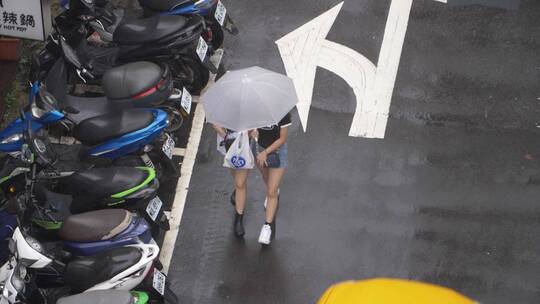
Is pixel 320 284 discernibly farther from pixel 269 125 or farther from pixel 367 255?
pixel 269 125

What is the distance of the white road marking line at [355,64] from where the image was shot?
35.5ft

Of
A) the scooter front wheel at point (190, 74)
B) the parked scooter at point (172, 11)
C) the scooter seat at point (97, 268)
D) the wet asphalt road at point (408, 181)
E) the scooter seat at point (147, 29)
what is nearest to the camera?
the scooter seat at point (97, 268)

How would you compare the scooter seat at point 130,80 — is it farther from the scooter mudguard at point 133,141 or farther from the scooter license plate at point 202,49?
the scooter license plate at point 202,49

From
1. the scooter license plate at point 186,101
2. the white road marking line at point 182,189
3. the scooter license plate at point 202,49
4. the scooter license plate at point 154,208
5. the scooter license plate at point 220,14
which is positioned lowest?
the white road marking line at point 182,189

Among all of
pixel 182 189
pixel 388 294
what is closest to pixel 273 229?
pixel 182 189

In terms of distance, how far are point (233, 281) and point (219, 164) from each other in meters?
1.74

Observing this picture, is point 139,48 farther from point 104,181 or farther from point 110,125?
point 104,181

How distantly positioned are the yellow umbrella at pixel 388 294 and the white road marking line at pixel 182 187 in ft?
8.24

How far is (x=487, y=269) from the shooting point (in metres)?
9.20

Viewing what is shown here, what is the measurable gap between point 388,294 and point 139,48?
4.94m

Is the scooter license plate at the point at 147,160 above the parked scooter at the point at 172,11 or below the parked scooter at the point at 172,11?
below

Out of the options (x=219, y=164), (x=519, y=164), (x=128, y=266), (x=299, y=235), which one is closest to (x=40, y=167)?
(x=128, y=266)

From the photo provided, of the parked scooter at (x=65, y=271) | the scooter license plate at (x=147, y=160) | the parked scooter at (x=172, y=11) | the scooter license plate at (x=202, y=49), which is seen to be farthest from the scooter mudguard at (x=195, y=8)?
the parked scooter at (x=65, y=271)

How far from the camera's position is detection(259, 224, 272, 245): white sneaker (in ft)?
30.8
